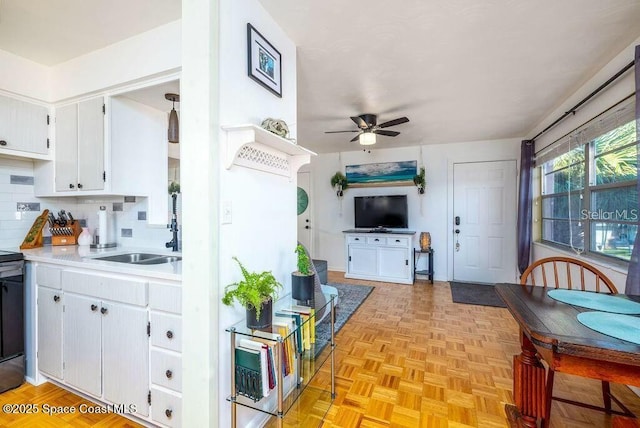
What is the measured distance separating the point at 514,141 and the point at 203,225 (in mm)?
4900

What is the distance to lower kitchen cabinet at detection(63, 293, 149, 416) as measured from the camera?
1.45 metres

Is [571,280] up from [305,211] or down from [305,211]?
down

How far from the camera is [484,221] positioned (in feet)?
14.8

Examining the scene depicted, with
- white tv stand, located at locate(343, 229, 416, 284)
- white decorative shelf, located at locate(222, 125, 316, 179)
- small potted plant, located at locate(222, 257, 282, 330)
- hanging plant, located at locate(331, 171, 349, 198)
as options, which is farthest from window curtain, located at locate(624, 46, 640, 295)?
hanging plant, located at locate(331, 171, 349, 198)

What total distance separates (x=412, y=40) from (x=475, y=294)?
352cm

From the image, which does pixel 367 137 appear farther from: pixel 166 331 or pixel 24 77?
pixel 24 77

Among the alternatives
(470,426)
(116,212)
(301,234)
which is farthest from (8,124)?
(301,234)

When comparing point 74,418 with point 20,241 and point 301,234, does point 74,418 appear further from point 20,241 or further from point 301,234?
point 301,234

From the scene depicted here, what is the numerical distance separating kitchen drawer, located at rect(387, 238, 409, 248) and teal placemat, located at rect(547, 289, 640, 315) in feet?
9.90

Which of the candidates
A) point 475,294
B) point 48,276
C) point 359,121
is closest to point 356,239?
point 475,294

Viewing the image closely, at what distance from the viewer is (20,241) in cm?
227

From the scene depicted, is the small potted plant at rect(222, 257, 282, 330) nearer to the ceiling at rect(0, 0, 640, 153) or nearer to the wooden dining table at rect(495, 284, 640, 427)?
the wooden dining table at rect(495, 284, 640, 427)

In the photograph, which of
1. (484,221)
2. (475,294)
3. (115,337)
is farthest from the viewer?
(484,221)

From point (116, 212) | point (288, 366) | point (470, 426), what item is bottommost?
point (470, 426)
